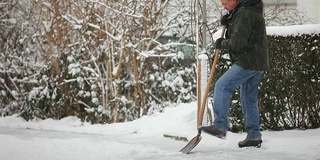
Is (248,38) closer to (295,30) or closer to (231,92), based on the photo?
(231,92)

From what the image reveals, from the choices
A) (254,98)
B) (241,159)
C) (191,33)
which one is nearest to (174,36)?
(191,33)

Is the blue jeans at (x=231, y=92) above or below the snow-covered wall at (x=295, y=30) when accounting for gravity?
below

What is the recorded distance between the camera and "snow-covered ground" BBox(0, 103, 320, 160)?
6.75m

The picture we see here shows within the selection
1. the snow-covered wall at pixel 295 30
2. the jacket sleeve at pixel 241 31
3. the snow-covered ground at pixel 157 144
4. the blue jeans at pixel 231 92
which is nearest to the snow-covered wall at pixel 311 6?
the snow-covered ground at pixel 157 144

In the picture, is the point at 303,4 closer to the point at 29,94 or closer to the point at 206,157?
the point at 29,94

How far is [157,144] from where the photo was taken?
8234 mm

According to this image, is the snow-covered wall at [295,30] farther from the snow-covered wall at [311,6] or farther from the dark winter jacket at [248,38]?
the snow-covered wall at [311,6]

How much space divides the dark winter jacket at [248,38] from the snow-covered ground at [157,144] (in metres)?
1.04

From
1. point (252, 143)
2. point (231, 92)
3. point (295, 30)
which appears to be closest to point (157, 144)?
point (252, 143)

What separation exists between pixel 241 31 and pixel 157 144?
2302mm

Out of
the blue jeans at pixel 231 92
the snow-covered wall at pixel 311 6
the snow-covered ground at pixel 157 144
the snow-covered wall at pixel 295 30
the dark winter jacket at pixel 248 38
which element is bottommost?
the snow-covered ground at pixel 157 144

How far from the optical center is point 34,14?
48.2ft

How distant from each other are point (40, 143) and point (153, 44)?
4.55 m

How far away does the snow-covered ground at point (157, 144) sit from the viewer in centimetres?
675
